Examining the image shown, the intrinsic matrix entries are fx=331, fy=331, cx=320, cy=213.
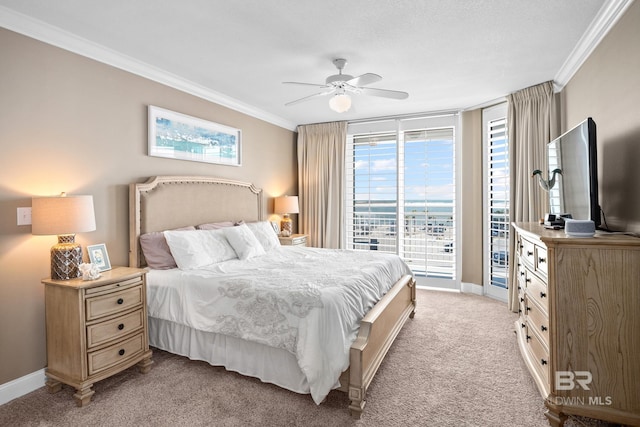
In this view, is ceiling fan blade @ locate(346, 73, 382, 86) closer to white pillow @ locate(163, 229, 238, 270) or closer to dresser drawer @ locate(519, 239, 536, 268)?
dresser drawer @ locate(519, 239, 536, 268)

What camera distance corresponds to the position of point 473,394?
2.33m

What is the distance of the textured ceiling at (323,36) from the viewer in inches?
90.3

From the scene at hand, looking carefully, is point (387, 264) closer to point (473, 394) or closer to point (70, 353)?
point (473, 394)

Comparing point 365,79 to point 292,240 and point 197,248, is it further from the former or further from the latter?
point 292,240

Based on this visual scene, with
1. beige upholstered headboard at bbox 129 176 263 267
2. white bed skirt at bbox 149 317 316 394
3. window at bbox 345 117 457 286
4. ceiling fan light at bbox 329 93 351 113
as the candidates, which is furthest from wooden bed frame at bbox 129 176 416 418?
ceiling fan light at bbox 329 93 351 113

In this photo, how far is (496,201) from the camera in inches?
180

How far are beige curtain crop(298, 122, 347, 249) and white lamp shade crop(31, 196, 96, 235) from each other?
372cm

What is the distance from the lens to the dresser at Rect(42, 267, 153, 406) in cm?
224

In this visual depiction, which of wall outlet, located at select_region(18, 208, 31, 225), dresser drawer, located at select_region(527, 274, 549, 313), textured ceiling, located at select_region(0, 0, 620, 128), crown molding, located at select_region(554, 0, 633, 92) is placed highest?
textured ceiling, located at select_region(0, 0, 620, 128)

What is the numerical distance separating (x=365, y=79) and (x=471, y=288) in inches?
141

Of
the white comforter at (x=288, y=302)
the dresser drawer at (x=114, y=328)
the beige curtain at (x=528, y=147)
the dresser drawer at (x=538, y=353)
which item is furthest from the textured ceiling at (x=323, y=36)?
the dresser drawer at (x=538, y=353)

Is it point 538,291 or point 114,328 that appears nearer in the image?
point 538,291

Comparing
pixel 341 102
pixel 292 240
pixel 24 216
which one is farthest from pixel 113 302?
pixel 292 240

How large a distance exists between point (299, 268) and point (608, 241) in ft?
7.24
